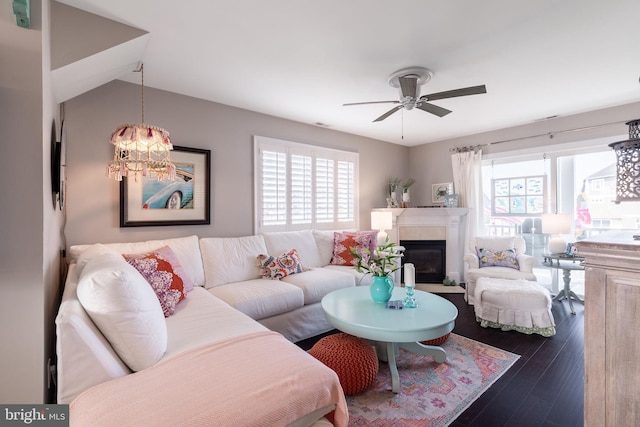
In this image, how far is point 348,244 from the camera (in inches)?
156

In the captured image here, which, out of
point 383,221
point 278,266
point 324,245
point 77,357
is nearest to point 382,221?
point 383,221

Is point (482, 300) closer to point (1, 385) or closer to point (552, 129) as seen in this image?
point (552, 129)

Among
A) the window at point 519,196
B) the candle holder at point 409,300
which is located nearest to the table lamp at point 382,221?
A: the window at point 519,196

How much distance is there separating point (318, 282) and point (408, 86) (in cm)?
212

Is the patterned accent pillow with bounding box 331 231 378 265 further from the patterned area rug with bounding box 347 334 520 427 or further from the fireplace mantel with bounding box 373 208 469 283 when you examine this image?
the patterned area rug with bounding box 347 334 520 427

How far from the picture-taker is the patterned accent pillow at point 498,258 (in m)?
3.88

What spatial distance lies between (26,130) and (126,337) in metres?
1.02

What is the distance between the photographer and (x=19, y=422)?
1166 mm

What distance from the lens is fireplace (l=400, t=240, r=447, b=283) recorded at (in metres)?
4.93

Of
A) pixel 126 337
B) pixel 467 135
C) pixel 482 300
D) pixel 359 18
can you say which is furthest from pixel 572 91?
pixel 126 337

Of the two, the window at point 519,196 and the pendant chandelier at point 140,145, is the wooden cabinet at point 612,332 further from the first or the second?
the window at point 519,196

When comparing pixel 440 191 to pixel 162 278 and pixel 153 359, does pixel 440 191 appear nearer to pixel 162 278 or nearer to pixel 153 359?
pixel 162 278

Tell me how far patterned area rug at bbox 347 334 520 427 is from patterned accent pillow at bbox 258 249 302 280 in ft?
4.48

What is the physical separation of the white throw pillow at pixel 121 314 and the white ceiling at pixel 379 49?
1637 mm
